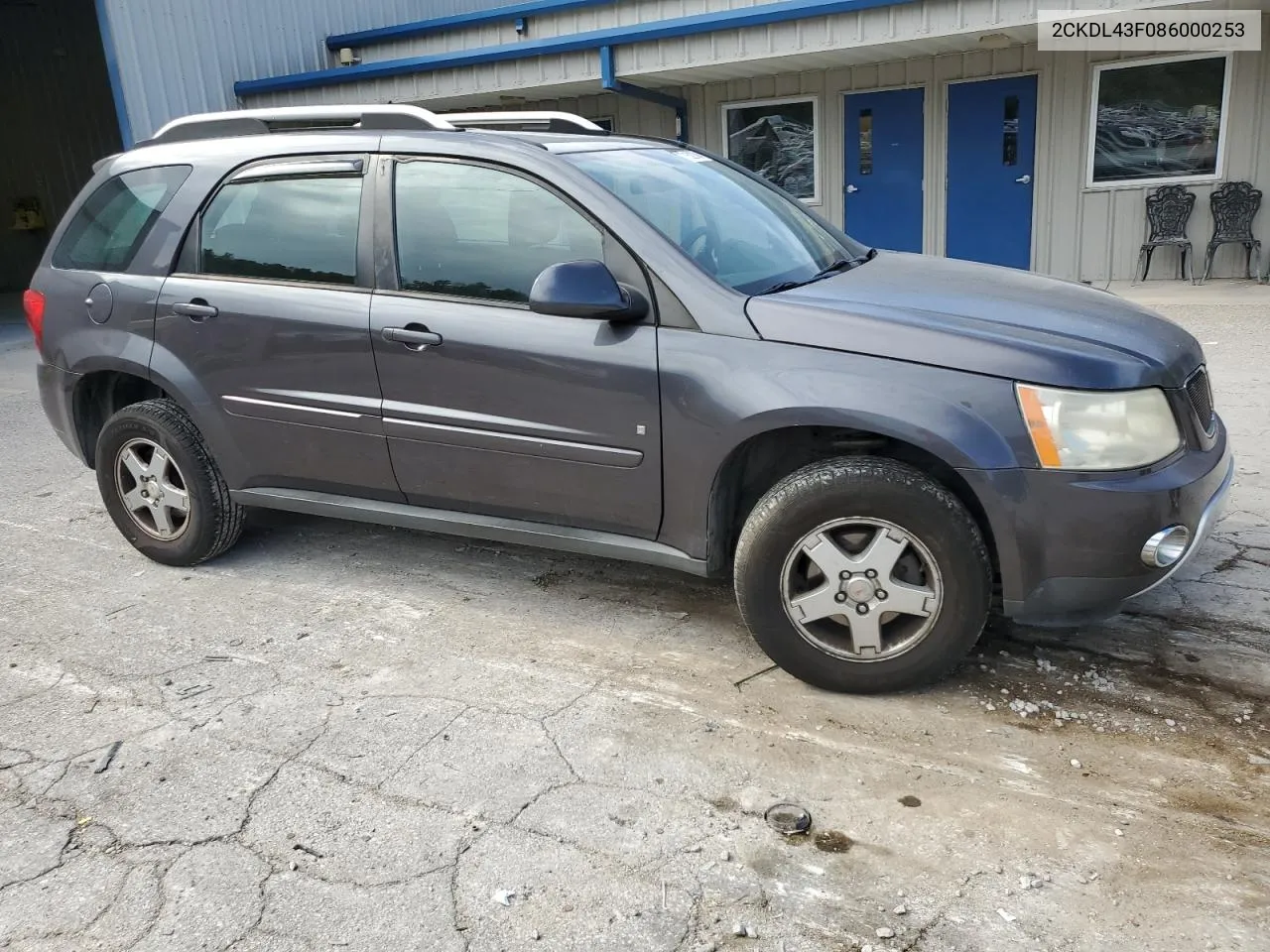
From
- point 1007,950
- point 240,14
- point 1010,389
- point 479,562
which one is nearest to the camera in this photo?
point 1007,950

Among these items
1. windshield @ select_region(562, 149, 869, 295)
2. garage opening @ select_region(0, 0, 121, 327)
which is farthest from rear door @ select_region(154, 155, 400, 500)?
garage opening @ select_region(0, 0, 121, 327)

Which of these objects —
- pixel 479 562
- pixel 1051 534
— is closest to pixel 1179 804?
pixel 1051 534

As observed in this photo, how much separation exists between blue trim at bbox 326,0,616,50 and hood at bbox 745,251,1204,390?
9443 millimetres

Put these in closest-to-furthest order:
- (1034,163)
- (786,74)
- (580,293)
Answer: (580,293) → (1034,163) → (786,74)

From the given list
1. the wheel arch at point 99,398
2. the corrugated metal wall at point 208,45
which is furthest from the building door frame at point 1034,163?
the wheel arch at point 99,398

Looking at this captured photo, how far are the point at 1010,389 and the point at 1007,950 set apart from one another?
1431 mm

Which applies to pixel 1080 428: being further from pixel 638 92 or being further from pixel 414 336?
pixel 638 92

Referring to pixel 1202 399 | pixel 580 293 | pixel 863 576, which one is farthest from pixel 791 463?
pixel 1202 399

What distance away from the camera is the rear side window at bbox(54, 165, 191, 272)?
4168 millimetres

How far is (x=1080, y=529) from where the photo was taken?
9.09ft

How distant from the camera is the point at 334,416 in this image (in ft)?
12.4

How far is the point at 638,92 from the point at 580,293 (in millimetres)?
9550

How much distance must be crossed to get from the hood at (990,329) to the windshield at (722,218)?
21cm

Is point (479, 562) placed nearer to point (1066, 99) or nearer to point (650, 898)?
point (650, 898)
